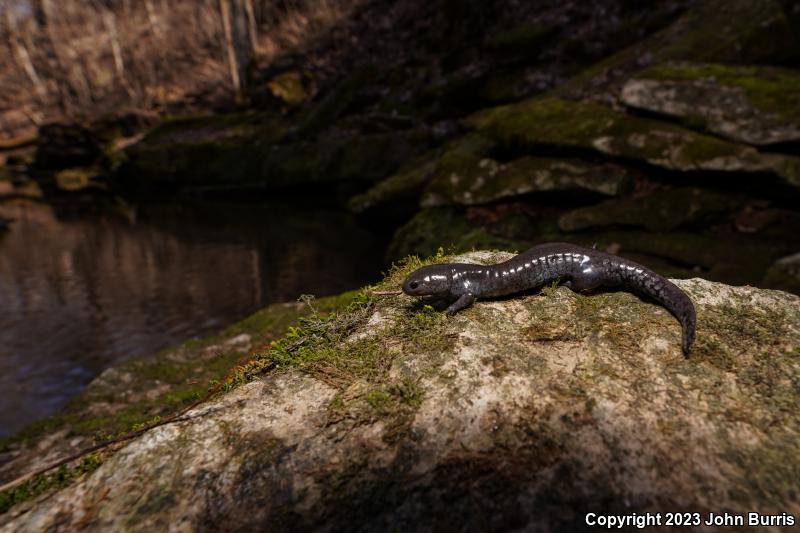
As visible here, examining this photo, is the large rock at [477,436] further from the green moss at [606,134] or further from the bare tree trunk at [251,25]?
the bare tree trunk at [251,25]

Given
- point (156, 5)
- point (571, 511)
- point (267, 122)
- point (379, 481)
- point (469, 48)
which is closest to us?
point (571, 511)

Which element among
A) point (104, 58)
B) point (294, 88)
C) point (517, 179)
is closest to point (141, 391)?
point (517, 179)

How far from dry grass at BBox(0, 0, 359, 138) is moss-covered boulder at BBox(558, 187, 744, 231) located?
144 ft

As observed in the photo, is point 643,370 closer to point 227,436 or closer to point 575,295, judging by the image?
point 575,295

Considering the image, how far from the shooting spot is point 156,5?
52812 mm

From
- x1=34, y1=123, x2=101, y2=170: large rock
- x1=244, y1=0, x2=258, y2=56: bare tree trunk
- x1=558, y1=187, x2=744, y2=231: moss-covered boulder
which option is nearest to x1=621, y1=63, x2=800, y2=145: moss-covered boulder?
x1=558, y1=187, x2=744, y2=231: moss-covered boulder

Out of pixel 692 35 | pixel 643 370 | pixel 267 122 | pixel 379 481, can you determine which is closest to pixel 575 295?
pixel 643 370

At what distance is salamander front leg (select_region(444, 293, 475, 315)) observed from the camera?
11.6 feet

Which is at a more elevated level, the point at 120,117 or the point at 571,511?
the point at 120,117

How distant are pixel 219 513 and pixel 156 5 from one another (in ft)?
215

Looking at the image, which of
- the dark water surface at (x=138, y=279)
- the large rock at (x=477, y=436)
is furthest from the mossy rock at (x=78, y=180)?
the large rock at (x=477, y=436)

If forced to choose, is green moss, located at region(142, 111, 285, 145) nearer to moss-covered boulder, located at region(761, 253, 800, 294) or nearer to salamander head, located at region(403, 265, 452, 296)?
moss-covered boulder, located at region(761, 253, 800, 294)

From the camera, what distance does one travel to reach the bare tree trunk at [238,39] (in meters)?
38.0

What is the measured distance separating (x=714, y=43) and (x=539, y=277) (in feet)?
34.0
